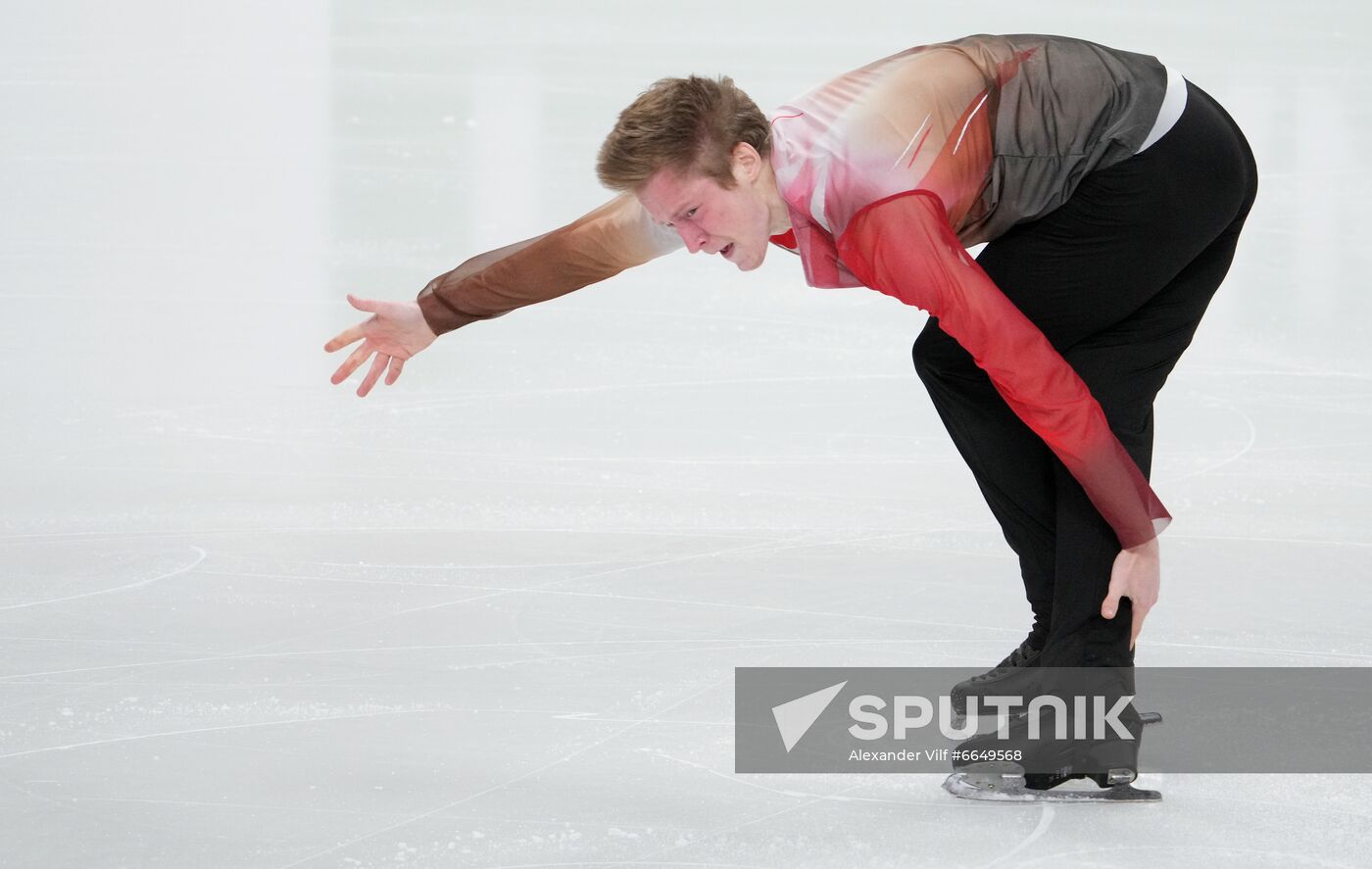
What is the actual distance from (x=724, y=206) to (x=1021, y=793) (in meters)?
0.82

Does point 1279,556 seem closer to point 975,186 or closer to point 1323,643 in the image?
point 1323,643

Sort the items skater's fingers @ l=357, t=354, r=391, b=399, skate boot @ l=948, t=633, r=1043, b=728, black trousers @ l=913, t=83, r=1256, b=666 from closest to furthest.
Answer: black trousers @ l=913, t=83, r=1256, b=666, skate boot @ l=948, t=633, r=1043, b=728, skater's fingers @ l=357, t=354, r=391, b=399

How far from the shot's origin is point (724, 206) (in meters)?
1.80

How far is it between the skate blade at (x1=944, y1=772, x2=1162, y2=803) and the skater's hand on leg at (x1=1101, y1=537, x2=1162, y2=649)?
0.79ft

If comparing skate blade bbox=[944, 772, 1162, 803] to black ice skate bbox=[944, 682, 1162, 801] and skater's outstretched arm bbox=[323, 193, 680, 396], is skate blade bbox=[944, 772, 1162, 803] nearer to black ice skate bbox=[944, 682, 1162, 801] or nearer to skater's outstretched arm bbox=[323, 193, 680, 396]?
black ice skate bbox=[944, 682, 1162, 801]

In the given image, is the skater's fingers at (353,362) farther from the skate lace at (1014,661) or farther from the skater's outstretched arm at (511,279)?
the skate lace at (1014,661)

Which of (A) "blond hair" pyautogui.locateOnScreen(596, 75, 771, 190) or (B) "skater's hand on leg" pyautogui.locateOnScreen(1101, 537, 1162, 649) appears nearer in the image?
(A) "blond hair" pyautogui.locateOnScreen(596, 75, 771, 190)

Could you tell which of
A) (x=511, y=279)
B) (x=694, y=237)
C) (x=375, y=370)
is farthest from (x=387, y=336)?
(x=694, y=237)

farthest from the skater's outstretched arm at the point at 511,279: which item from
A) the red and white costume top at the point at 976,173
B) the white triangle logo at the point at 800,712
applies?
the white triangle logo at the point at 800,712

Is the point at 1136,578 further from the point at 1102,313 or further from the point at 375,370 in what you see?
the point at 375,370

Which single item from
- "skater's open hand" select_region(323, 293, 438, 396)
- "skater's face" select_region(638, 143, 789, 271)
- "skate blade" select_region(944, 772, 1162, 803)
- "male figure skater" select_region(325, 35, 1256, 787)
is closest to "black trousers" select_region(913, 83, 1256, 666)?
"male figure skater" select_region(325, 35, 1256, 787)

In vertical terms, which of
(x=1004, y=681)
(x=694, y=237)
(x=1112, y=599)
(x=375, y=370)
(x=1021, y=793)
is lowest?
(x=1021, y=793)

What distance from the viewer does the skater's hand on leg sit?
6.23ft

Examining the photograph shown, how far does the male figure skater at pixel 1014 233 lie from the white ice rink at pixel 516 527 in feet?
1.21
